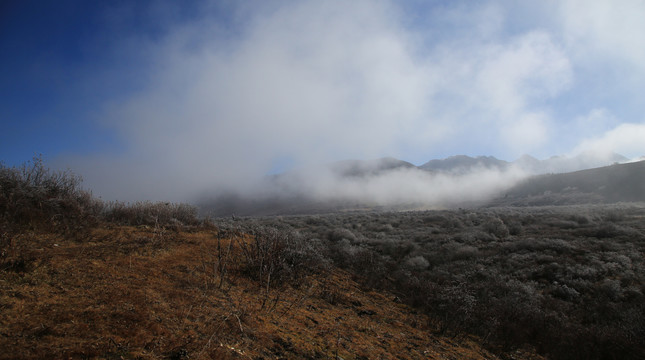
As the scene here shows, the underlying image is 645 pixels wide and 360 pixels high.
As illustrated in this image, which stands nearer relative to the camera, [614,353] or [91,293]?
[91,293]

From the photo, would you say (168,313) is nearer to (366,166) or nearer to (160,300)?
(160,300)

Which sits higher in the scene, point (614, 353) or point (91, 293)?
point (91, 293)

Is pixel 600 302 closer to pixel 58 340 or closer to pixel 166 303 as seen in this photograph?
pixel 166 303

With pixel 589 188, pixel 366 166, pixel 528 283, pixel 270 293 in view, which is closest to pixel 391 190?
pixel 366 166

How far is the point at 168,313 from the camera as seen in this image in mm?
3439

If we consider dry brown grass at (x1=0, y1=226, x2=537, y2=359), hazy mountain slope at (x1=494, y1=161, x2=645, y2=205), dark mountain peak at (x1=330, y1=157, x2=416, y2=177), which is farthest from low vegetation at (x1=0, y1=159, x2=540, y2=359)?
dark mountain peak at (x1=330, y1=157, x2=416, y2=177)

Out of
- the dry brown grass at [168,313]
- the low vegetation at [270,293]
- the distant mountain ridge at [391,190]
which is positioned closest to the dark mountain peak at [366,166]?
the distant mountain ridge at [391,190]

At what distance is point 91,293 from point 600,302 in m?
10.9

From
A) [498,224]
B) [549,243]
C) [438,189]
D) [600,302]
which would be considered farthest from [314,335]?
[438,189]

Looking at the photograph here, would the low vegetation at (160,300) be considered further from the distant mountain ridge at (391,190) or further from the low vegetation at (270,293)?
the distant mountain ridge at (391,190)

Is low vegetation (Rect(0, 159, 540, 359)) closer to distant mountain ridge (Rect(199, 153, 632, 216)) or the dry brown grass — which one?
the dry brown grass

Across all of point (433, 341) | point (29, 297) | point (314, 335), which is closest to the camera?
point (29, 297)

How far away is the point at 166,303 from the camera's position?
3709mm

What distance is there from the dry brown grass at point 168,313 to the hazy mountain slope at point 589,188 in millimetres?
55115
